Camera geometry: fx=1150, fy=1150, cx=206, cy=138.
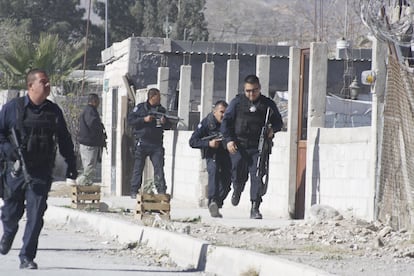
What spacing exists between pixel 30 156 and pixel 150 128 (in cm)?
959

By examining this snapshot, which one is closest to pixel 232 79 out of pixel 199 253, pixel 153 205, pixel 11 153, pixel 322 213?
pixel 153 205

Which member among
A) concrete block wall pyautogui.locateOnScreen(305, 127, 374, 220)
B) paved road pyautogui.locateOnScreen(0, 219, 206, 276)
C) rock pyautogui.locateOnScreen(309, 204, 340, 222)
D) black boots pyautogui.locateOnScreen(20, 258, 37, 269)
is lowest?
paved road pyautogui.locateOnScreen(0, 219, 206, 276)

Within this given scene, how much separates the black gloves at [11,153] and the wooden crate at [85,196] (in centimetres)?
733

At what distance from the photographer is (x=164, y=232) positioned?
1219cm

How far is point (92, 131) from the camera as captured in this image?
68.1ft

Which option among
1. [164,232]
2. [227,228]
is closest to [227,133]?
[227,228]

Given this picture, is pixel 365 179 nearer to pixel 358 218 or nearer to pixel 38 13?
pixel 358 218

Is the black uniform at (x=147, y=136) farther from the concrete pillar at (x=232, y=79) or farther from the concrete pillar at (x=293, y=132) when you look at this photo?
the concrete pillar at (x=293, y=132)

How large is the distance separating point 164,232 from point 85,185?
566cm

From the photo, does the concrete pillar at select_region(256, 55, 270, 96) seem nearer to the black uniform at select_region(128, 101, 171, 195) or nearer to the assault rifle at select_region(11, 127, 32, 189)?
the black uniform at select_region(128, 101, 171, 195)

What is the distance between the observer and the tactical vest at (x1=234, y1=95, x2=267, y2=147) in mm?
14781

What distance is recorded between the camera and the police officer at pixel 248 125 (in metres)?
14.8

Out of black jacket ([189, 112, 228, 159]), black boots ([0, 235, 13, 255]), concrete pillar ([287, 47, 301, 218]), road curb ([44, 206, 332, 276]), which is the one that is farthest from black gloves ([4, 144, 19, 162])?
concrete pillar ([287, 47, 301, 218])

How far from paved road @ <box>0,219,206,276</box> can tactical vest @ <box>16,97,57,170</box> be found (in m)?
0.97
